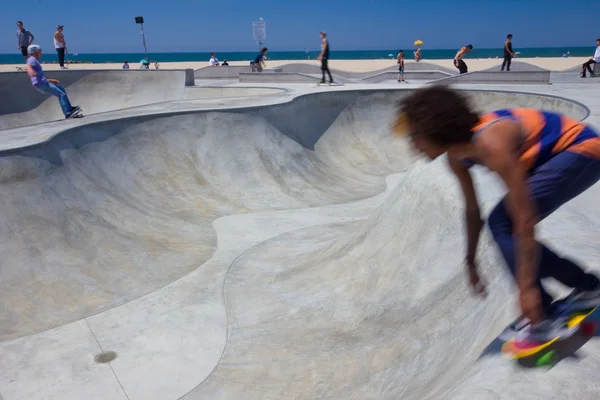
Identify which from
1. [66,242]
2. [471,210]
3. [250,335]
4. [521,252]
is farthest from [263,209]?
[521,252]

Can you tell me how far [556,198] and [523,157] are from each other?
30 cm

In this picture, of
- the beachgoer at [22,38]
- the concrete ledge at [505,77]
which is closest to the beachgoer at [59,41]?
the beachgoer at [22,38]

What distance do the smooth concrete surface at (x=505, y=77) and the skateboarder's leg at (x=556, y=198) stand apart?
16582mm

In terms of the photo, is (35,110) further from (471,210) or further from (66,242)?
(471,210)

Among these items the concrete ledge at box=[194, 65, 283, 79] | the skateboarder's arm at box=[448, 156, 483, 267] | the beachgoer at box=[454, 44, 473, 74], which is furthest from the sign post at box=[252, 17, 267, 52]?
the skateboarder's arm at box=[448, 156, 483, 267]

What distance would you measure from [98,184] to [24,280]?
270 centimetres

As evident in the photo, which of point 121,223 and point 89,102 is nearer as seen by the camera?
point 121,223

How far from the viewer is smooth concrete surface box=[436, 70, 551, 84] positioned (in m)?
18.0

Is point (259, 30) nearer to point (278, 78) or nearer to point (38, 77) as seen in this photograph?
point (278, 78)

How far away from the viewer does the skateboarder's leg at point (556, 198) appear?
2.34 metres

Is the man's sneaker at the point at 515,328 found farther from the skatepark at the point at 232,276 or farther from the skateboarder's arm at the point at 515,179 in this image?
the skateboarder's arm at the point at 515,179

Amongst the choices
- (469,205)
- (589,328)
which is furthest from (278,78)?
→ (589,328)

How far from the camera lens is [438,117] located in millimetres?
2227

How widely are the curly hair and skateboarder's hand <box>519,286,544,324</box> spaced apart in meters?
0.76
